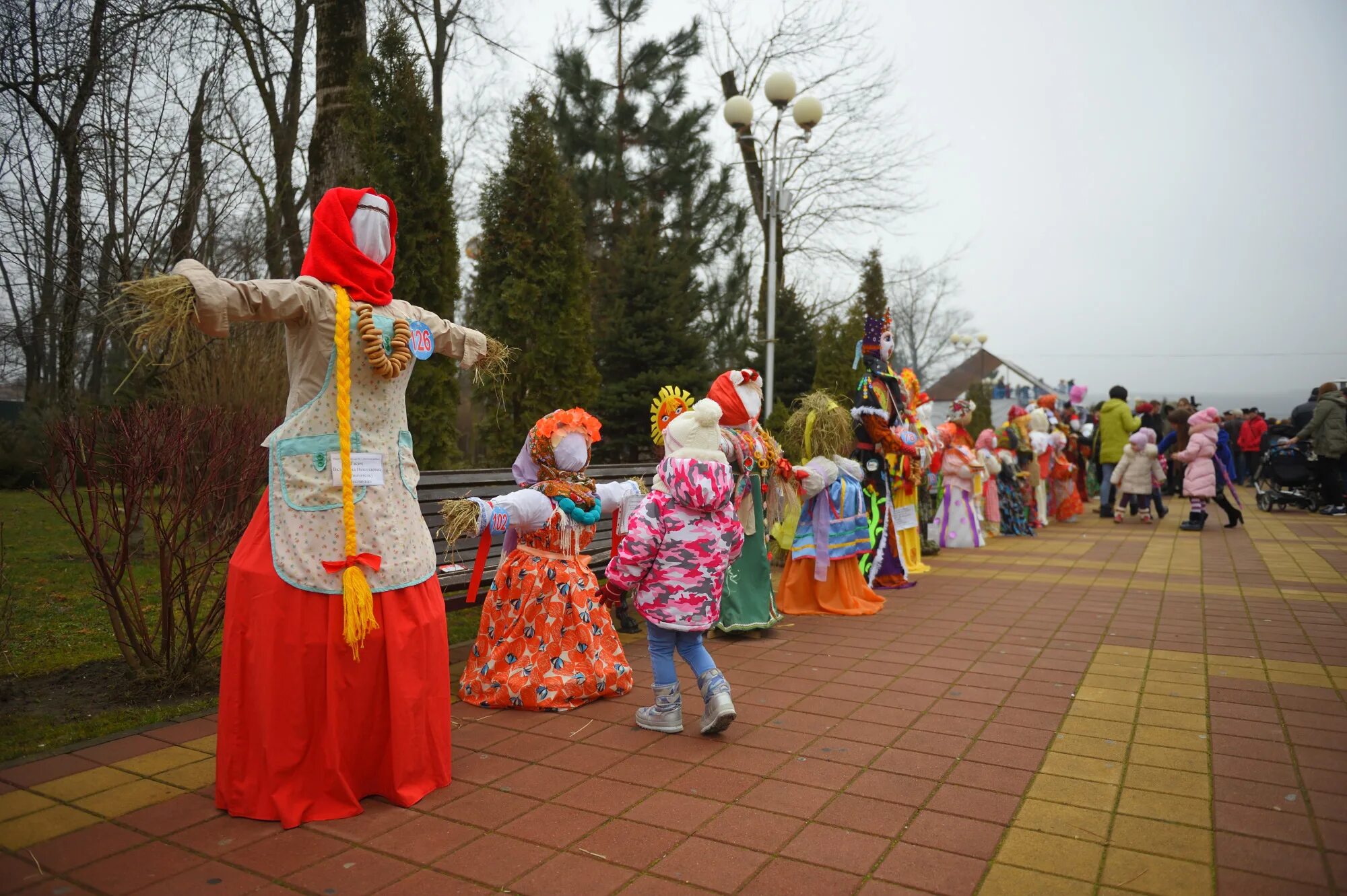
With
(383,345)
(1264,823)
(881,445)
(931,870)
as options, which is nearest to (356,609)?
(383,345)

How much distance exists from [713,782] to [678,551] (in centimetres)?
113

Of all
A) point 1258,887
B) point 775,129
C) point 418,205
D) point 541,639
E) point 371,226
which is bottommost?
point 1258,887

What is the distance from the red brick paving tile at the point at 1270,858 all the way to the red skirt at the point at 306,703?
302 centimetres

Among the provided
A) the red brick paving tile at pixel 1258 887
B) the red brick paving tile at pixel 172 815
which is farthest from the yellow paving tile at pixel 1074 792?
the red brick paving tile at pixel 172 815

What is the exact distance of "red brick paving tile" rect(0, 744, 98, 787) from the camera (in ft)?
12.6

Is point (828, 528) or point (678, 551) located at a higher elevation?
point (678, 551)

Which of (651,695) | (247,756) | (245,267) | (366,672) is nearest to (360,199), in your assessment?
(366,672)

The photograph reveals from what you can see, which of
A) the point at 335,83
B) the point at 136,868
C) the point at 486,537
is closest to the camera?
the point at 136,868

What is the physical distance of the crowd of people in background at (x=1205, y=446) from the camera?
1395 cm

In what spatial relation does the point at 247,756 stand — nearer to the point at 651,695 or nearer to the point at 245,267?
the point at 651,695

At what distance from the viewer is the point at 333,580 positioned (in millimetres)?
3547

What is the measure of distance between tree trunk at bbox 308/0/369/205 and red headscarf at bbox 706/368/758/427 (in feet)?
13.8

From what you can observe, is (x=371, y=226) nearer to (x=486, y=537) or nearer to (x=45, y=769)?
(x=486, y=537)

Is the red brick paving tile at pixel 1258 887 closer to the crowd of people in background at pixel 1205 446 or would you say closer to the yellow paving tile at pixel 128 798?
the yellow paving tile at pixel 128 798
